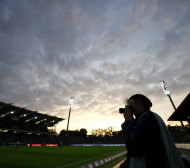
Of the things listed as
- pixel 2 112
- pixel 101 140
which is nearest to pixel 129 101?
pixel 2 112

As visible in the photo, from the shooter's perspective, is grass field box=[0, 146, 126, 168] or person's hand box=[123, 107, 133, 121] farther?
grass field box=[0, 146, 126, 168]

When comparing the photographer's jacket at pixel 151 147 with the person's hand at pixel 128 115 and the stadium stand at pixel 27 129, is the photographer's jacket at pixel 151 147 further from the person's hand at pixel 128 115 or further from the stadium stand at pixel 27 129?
the stadium stand at pixel 27 129

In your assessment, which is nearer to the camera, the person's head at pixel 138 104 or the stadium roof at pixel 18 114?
the person's head at pixel 138 104

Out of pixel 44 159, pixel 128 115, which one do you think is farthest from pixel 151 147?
pixel 44 159

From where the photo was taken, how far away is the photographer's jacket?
52.8 inches

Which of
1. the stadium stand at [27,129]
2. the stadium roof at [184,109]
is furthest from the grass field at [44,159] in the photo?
the stadium stand at [27,129]

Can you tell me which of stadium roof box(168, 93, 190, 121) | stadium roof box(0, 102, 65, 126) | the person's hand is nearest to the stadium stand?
stadium roof box(0, 102, 65, 126)

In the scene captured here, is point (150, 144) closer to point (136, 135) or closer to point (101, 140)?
point (136, 135)

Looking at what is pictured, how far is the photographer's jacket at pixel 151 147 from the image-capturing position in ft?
4.40

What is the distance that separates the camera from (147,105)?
1.83 meters

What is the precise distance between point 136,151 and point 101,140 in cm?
7763

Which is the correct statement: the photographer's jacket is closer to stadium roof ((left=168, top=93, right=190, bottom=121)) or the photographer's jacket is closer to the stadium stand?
stadium roof ((left=168, top=93, right=190, bottom=121))

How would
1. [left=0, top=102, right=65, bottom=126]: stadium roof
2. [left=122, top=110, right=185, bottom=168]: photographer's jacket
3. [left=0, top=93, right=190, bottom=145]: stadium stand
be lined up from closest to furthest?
1. [left=122, top=110, right=185, bottom=168]: photographer's jacket
2. [left=0, top=102, right=65, bottom=126]: stadium roof
3. [left=0, top=93, right=190, bottom=145]: stadium stand

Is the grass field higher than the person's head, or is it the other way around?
the person's head
